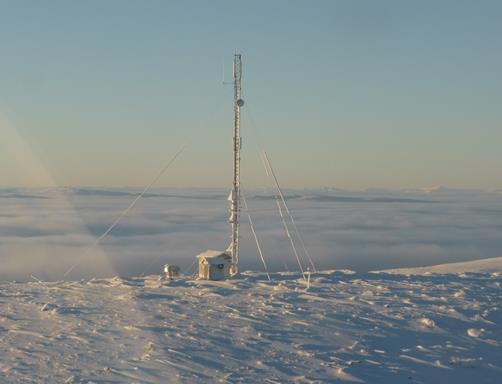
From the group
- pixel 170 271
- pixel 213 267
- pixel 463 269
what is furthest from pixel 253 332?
pixel 463 269

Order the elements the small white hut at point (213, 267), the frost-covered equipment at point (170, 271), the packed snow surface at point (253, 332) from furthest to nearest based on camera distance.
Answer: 1. the frost-covered equipment at point (170, 271)
2. the small white hut at point (213, 267)
3. the packed snow surface at point (253, 332)

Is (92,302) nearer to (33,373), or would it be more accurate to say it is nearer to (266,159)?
(33,373)

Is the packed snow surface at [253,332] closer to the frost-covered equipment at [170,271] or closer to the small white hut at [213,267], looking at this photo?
the small white hut at [213,267]

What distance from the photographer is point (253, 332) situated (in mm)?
18719

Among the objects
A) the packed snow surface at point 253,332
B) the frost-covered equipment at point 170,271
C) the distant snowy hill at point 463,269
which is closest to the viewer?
the packed snow surface at point 253,332

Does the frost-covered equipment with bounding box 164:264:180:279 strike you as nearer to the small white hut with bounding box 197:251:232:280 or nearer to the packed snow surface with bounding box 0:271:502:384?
the small white hut with bounding box 197:251:232:280

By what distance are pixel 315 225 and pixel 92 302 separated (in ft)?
566

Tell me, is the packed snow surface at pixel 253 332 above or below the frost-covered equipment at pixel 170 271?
below

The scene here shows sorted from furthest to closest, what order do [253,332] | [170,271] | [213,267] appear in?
[170,271] → [213,267] → [253,332]

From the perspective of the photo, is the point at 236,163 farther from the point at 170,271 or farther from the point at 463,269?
the point at 463,269

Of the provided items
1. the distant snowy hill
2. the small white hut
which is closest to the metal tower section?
the small white hut

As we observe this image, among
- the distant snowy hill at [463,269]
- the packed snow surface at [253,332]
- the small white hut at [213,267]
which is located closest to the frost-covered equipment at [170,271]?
the small white hut at [213,267]

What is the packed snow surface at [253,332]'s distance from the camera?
15.7 metres

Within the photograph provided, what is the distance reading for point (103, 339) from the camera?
18.0 metres
